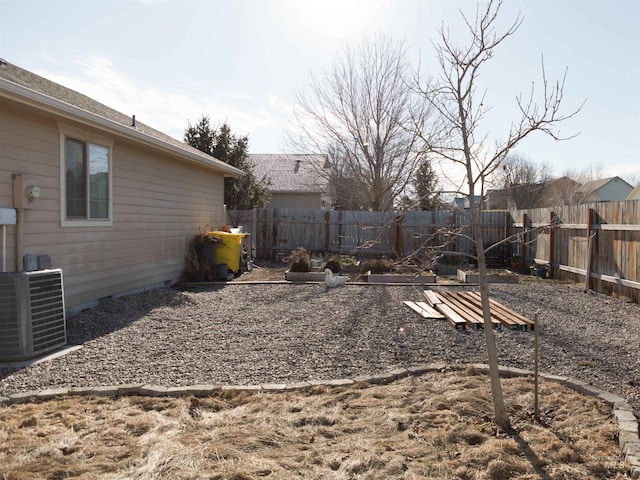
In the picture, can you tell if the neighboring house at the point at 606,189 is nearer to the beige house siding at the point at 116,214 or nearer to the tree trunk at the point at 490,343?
the beige house siding at the point at 116,214

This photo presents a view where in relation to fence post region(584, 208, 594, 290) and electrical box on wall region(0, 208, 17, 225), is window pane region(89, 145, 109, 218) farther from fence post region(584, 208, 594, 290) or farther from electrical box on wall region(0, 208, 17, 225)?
fence post region(584, 208, 594, 290)

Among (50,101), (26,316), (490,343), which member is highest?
(50,101)

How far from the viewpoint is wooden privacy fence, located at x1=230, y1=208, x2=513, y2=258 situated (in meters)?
15.7

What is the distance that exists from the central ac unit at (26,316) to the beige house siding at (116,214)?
92cm

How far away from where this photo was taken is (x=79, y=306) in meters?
7.25

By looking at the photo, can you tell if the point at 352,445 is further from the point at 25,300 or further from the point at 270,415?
the point at 25,300

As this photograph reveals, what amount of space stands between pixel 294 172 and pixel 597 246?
56.8ft

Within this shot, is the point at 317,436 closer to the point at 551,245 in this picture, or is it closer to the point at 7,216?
the point at 7,216

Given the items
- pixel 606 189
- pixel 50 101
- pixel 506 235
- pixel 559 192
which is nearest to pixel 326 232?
pixel 506 235

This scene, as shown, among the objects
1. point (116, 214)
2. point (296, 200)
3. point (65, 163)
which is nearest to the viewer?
point (65, 163)

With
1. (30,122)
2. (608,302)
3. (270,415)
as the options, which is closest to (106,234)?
(30,122)

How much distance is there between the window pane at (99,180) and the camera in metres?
7.61

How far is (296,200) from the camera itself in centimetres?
2406

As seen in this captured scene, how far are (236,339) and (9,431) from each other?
284 centimetres
